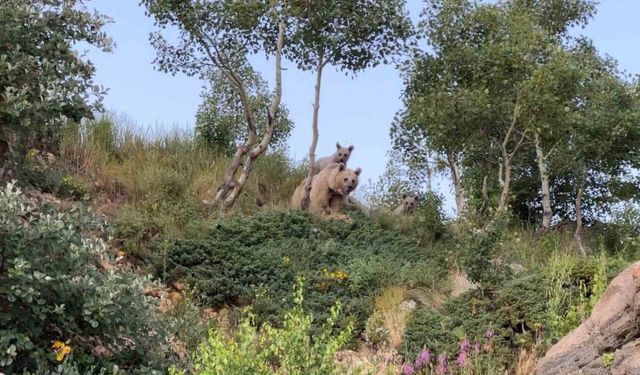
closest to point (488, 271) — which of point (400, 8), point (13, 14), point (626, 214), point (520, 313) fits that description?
point (520, 313)

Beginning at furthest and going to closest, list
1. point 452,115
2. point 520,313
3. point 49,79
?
point 452,115
point 520,313
point 49,79

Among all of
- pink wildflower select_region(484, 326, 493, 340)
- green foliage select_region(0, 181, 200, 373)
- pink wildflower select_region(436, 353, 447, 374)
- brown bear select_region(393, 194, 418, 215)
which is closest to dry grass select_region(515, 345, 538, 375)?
pink wildflower select_region(484, 326, 493, 340)

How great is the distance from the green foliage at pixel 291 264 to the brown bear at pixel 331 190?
172cm

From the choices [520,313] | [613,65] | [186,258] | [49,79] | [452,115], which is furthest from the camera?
[613,65]

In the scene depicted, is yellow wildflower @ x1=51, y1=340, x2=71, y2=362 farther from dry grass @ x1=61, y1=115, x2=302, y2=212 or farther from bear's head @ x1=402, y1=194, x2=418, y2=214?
bear's head @ x1=402, y1=194, x2=418, y2=214

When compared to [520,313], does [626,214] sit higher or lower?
higher

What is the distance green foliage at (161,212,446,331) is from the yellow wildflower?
3.84 m

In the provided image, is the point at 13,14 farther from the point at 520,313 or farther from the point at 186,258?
the point at 520,313

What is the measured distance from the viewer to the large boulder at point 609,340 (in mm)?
6020

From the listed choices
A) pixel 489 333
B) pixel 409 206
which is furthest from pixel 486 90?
Result: pixel 489 333

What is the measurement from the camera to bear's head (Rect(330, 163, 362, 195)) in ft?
51.1

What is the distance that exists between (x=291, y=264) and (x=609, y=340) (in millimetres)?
6054

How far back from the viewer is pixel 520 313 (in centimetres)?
948

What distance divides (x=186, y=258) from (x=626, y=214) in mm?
12328
